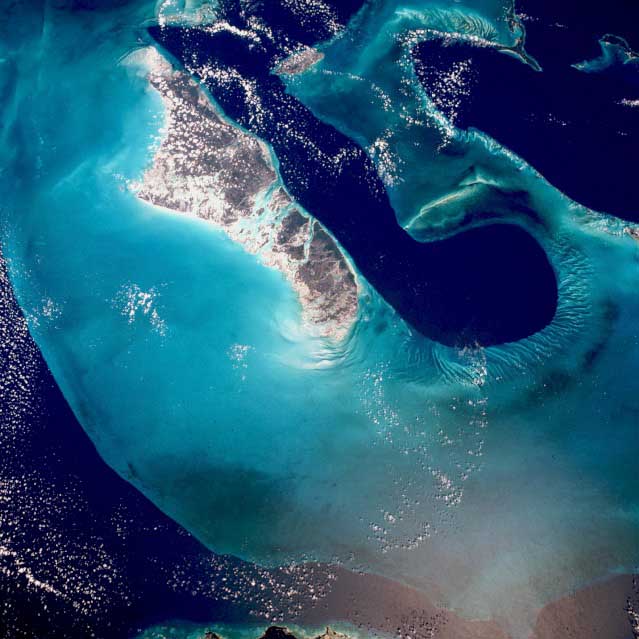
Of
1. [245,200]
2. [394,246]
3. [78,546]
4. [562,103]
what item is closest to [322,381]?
[394,246]

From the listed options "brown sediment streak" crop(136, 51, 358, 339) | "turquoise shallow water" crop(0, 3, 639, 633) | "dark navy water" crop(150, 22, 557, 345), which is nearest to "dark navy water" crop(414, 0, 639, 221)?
"turquoise shallow water" crop(0, 3, 639, 633)

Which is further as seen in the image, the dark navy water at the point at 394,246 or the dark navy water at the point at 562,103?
the dark navy water at the point at 562,103

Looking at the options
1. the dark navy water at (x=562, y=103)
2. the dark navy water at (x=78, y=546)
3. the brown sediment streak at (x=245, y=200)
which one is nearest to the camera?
the dark navy water at (x=78, y=546)

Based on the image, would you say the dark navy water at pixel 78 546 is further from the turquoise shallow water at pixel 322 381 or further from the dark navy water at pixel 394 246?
the dark navy water at pixel 394 246

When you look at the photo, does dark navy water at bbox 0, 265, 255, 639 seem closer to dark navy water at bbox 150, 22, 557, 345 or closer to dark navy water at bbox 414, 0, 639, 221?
dark navy water at bbox 150, 22, 557, 345

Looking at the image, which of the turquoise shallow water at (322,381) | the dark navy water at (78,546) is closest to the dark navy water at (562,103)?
the turquoise shallow water at (322,381)

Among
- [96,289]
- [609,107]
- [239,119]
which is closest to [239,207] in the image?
[239,119]

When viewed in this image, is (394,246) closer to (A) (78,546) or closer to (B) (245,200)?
(B) (245,200)
